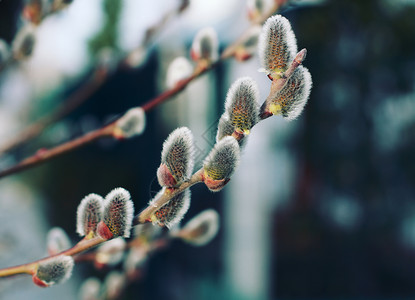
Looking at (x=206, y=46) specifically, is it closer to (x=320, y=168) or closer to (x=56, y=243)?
(x=56, y=243)

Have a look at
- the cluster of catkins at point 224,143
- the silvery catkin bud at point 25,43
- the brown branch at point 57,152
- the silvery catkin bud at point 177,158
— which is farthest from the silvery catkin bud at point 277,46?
the silvery catkin bud at point 25,43

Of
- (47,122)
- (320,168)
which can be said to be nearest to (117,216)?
(47,122)

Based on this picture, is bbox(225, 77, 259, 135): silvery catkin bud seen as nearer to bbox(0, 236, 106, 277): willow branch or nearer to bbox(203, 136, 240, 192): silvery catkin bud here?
bbox(203, 136, 240, 192): silvery catkin bud

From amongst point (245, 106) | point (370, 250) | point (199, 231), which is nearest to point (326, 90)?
point (370, 250)

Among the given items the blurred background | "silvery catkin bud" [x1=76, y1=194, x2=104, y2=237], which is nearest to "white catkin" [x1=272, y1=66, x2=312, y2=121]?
"silvery catkin bud" [x1=76, y1=194, x2=104, y2=237]

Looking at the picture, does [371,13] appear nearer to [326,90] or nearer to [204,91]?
[326,90]

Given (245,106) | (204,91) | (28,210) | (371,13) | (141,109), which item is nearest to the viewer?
(245,106)
